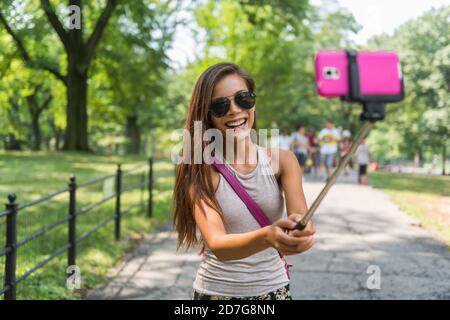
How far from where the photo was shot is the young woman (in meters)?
2.00

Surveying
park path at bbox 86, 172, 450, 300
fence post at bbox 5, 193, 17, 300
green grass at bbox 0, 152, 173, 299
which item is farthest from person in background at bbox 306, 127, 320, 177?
fence post at bbox 5, 193, 17, 300

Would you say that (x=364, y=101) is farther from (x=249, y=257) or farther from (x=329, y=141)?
(x=329, y=141)

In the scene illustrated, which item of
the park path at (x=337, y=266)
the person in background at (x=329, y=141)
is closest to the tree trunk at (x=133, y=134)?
the person in background at (x=329, y=141)

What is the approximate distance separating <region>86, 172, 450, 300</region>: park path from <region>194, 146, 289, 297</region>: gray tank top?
1.66 m

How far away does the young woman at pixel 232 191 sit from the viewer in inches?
78.6

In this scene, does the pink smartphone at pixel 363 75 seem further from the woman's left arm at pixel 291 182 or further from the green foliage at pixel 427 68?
the woman's left arm at pixel 291 182

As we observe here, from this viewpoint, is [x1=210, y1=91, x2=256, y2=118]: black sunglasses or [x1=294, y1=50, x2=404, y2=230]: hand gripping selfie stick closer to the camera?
[x1=294, y1=50, x2=404, y2=230]: hand gripping selfie stick

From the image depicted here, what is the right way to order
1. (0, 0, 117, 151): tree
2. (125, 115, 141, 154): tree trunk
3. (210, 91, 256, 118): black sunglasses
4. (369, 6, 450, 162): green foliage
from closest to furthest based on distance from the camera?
(369, 6, 450, 162): green foliage → (210, 91, 256, 118): black sunglasses → (0, 0, 117, 151): tree → (125, 115, 141, 154): tree trunk

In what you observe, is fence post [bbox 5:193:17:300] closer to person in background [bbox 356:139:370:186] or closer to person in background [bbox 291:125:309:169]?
person in background [bbox 356:139:370:186]

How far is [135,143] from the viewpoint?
155ft

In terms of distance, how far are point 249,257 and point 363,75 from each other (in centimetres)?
124
